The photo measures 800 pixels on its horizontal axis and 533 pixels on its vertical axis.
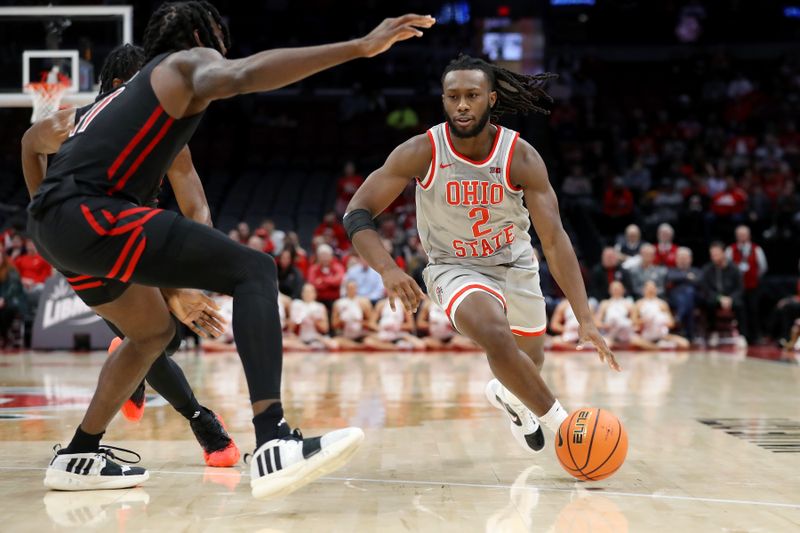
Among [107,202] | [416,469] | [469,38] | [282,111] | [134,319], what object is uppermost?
[469,38]

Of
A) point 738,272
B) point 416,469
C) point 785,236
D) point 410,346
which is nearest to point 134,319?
point 416,469

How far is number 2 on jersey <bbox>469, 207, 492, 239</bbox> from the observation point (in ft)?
17.6

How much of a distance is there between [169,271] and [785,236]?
15707 millimetres

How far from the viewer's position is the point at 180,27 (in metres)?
3.90

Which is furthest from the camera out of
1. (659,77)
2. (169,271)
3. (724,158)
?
(659,77)

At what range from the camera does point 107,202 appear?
3.73 m

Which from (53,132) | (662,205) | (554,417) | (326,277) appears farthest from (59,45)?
(662,205)

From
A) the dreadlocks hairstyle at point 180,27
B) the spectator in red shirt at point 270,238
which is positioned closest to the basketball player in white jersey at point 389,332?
the spectator in red shirt at point 270,238

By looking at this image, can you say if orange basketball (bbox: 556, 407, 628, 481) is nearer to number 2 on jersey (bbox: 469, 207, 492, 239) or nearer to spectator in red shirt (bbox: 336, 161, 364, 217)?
number 2 on jersey (bbox: 469, 207, 492, 239)

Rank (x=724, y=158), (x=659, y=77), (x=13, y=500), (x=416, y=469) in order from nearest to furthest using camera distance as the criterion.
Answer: (x=13, y=500)
(x=416, y=469)
(x=724, y=158)
(x=659, y=77)

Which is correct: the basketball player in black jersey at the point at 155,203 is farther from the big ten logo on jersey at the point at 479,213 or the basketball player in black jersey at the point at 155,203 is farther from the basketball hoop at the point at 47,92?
the basketball hoop at the point at 47,92

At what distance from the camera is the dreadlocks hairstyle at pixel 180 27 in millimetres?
3900

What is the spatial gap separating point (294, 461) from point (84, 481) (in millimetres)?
1335

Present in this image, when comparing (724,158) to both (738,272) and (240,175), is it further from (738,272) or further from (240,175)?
(240,175)
